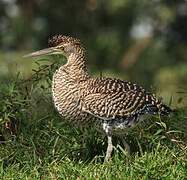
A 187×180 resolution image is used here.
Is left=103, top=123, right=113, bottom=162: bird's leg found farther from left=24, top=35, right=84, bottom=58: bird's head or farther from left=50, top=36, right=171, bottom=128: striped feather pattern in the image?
left=24, top=35, right=84, bottom=58: bird's head

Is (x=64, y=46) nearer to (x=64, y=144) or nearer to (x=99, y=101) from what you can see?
(x=99, y=101)

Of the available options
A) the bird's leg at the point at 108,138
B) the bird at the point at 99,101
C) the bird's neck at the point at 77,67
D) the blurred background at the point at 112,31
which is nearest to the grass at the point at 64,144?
the bird's leg at the point at 108,138

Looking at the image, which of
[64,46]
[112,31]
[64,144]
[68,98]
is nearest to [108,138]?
[68,98]

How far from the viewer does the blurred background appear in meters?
23.2

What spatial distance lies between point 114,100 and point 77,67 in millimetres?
541

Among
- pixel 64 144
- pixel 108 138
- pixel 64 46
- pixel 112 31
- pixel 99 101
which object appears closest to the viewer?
pixel 99 101

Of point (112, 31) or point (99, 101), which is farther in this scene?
point (112, 31)

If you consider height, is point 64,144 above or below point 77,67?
below

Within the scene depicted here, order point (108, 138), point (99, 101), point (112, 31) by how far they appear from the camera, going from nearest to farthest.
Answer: point (99, 101)
point (108, 138)
point (112, 31)

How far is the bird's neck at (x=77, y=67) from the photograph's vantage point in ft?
27.4

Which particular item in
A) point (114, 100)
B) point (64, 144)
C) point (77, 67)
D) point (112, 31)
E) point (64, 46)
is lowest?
point (64, 144)

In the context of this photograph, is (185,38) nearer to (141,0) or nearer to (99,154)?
(141,0)

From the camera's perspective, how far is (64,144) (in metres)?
8.73

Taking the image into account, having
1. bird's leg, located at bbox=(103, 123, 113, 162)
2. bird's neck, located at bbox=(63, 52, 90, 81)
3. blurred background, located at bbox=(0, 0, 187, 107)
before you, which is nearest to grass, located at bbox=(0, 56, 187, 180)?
bird's leg, located at bbox=(103, 123, 113, 162)
